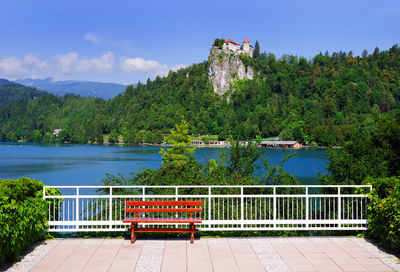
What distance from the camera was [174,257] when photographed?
6.37 metres

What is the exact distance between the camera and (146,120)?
15175cm

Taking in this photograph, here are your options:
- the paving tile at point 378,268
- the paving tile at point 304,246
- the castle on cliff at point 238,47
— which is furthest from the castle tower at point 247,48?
the paving tile at point 378,268

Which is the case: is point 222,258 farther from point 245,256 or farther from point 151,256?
point 151,256

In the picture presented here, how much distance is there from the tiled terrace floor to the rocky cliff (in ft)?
543

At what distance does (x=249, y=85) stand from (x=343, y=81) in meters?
38.8

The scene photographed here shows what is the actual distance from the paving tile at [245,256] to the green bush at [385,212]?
8.19 ft

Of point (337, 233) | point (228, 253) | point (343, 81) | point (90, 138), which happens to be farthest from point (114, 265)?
point (343, 81)

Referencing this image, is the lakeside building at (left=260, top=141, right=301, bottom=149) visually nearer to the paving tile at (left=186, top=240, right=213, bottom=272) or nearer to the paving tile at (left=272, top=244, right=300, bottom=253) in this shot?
the paving tile at (left=272, top=244, right=300, bottom=253)

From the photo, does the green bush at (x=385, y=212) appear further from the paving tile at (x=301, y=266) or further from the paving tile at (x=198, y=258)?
the paving tile at (x=198, y=258)

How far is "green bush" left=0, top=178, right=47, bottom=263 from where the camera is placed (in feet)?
19.0

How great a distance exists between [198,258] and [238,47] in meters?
179

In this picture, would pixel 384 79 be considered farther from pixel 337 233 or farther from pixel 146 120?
pixel 337 233

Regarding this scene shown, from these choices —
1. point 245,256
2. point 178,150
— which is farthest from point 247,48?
point 245,256

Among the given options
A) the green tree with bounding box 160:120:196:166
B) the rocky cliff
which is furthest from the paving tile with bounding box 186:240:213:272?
the rocky cliff
